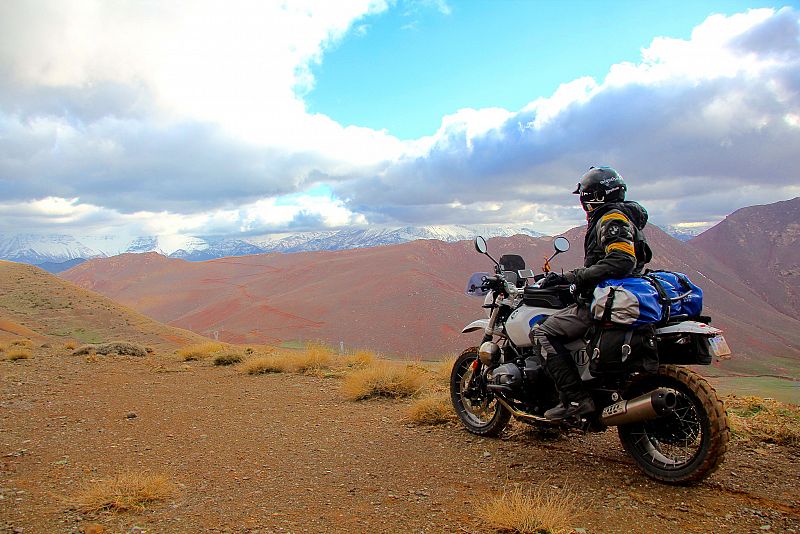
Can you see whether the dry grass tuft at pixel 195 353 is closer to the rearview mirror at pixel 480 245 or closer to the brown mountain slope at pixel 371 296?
the rearview mirror at pixel 480 245

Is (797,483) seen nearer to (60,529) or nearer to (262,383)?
(60,529)

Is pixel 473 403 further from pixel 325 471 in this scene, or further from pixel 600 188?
pixel 600 188

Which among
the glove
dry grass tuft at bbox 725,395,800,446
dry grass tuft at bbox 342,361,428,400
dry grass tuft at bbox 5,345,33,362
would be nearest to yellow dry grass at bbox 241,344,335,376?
dry grass tuft at bbox 342,361,428,400

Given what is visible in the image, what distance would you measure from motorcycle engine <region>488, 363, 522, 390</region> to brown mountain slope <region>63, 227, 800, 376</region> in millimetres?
39435

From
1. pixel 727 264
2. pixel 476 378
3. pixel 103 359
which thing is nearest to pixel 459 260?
pixel 727 264

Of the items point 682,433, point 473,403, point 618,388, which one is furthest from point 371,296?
point 682,433

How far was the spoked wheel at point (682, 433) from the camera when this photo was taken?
3.70m

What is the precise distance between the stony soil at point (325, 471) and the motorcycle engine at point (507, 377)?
63 cm

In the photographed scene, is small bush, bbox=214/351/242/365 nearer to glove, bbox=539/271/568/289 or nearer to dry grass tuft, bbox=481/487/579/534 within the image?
glove, bbox=539/271/568/289

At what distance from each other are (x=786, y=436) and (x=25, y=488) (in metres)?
6.87

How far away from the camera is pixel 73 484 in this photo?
4426mm

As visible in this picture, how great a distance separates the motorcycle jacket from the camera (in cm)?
414

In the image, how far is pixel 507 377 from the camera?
495 cm

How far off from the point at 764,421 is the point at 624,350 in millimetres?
3082
